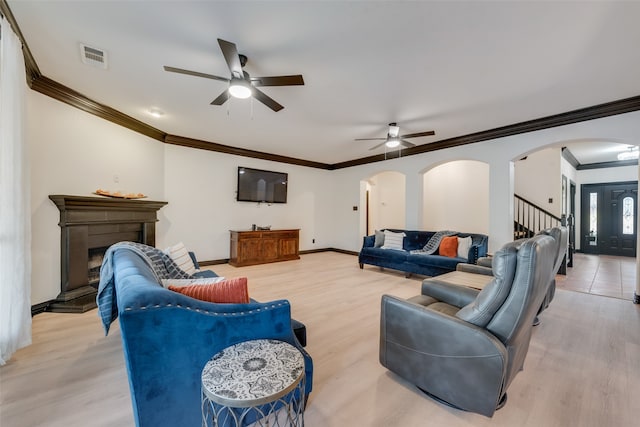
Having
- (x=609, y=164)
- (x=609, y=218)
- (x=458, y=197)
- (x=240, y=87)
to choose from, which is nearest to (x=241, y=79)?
(x=240, y=87)

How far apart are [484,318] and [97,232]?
447cm

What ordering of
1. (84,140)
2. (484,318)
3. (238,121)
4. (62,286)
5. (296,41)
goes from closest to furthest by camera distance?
1. (484,318)
2. (296,41)
3. (62,286)
4. (84,140)
5. (238,121)

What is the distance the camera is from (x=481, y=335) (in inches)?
52.9

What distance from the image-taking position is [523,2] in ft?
5.74

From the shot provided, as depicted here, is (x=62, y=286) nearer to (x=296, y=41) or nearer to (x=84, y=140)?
(x=84, y=140)

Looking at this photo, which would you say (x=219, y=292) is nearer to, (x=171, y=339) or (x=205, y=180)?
(x=171, y=339)

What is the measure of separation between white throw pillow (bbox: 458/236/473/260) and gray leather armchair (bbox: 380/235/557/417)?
9.18ft

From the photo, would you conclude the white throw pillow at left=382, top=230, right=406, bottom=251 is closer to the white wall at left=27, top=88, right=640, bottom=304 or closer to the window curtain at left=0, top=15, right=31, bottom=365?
the white wall at left=27, top=88, right=640, bottom=304

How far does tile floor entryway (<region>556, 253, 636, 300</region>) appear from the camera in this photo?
152 inches

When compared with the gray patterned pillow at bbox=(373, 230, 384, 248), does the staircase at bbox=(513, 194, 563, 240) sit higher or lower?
higher

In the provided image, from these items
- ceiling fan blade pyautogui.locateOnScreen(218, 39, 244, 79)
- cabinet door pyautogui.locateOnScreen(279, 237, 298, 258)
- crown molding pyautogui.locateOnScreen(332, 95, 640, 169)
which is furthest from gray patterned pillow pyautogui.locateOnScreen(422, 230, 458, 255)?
ceiling fan blade pyautogui.locateOnScreen(218, 39, 244, 79)

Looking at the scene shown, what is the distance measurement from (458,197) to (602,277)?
292 centimetres

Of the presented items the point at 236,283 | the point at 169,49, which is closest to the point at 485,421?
the point at 236,283

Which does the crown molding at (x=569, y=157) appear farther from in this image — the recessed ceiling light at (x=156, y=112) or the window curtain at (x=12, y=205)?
the window curtain at (x=12, y=205)
